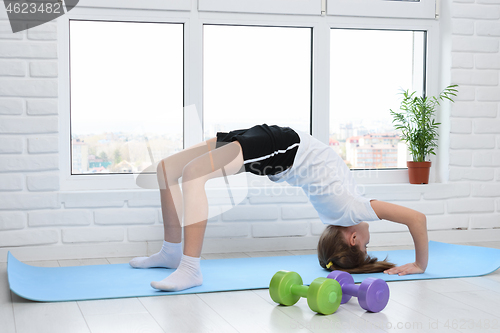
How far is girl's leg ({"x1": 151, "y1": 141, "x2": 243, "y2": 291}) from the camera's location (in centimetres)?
182

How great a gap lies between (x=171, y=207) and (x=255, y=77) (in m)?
1.02

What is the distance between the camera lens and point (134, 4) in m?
2.60

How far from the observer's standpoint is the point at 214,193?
2641 millimetres

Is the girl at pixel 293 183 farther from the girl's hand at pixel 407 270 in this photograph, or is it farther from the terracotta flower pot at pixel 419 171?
the terracotta flower pot at pixel 419 171

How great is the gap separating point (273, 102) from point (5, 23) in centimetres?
139

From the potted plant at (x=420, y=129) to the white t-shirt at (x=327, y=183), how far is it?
0.90 metres

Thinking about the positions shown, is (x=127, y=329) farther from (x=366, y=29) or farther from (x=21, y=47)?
(x=366, y=29)

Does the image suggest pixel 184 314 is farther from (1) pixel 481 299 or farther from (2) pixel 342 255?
(1) pixel 481 299

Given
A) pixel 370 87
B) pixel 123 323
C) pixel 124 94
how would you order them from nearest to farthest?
pixel 123 323 → pixel 124 94 → pixel 370 87

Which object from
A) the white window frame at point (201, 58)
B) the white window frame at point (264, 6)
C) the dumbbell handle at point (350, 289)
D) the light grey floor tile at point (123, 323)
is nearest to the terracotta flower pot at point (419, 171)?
the white window frame at point (201, 58)

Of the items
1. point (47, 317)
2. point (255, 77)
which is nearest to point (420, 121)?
point (255, 77)

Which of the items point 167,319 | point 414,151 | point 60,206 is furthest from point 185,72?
point 167,319

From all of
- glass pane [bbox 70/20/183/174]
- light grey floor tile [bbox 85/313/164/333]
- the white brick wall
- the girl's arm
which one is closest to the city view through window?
glass pane [bbox 70/20/183/174]

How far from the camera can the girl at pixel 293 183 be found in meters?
1.90
